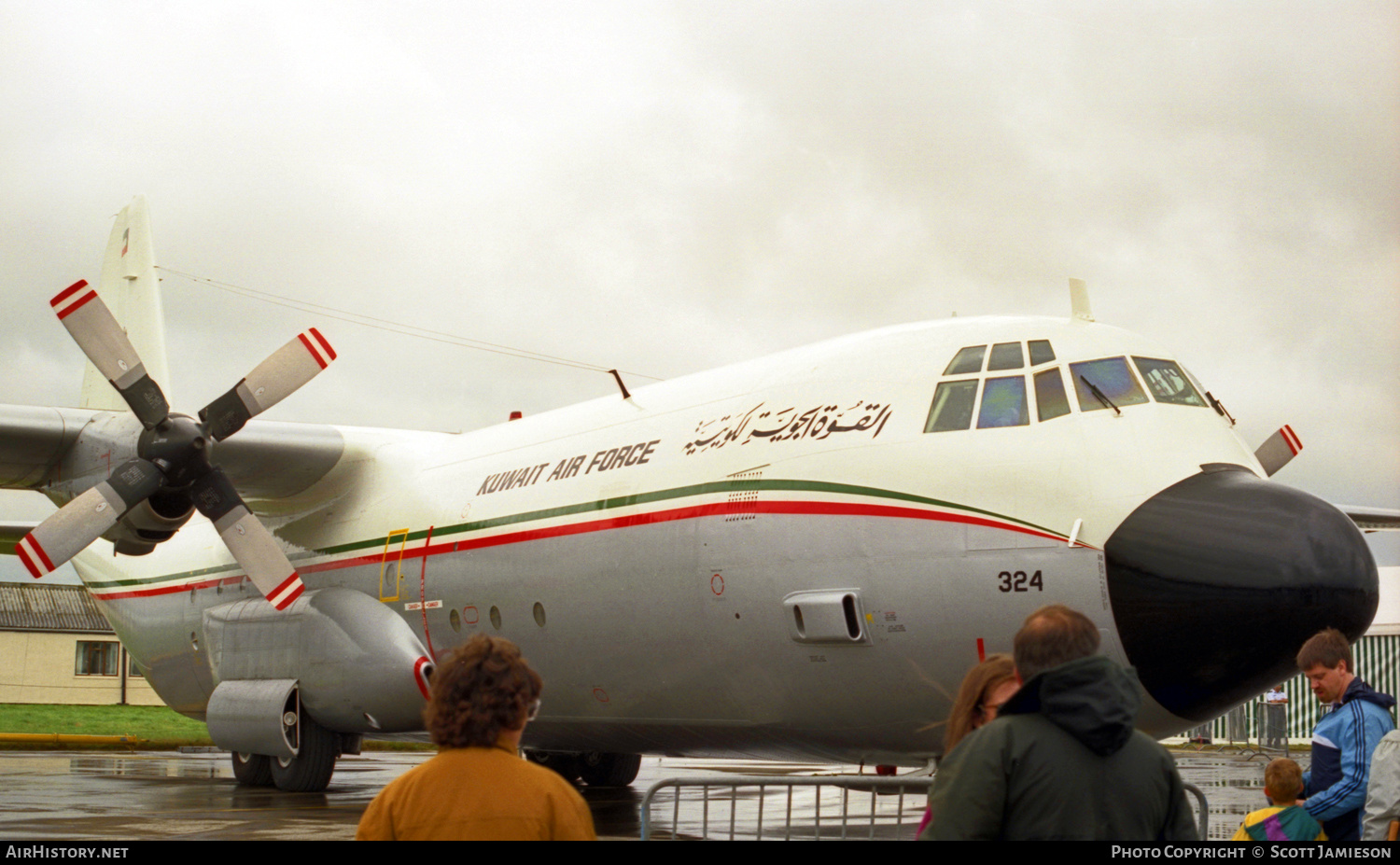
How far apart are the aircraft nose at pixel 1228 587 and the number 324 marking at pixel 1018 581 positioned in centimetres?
48

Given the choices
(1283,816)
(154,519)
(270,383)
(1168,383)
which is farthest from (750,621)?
(154,519)

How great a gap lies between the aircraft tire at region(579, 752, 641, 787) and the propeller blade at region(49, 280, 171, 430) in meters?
6.74

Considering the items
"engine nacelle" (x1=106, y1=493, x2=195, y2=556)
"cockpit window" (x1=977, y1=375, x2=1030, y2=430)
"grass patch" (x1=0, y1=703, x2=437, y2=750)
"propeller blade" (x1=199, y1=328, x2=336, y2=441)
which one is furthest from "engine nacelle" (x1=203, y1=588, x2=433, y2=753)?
"grass patch" (x1=0, y1=703, x2=437, y2=750)

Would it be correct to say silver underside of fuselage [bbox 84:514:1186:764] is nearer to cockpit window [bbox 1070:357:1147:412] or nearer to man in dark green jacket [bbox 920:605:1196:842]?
cockpit window [bbox 1070:357:1147:412]

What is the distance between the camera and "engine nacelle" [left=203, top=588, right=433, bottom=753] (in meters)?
13.3

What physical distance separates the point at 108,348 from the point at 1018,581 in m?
9.70

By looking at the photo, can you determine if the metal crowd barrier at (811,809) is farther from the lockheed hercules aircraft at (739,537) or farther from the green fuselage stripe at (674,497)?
the green fuselage stripe at (674,497)

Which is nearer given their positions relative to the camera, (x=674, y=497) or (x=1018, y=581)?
(x=1018, y=581)

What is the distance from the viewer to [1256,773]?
2133cm

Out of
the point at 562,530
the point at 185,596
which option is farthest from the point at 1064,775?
the point at 185,596

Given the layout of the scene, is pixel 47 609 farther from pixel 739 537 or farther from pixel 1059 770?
pixel 1059 770

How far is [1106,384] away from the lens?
950 cm

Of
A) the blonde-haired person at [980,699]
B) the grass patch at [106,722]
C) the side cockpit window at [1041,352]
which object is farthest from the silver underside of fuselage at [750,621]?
the grass patch at [106,722]

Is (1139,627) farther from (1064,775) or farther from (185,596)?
(185,596)
